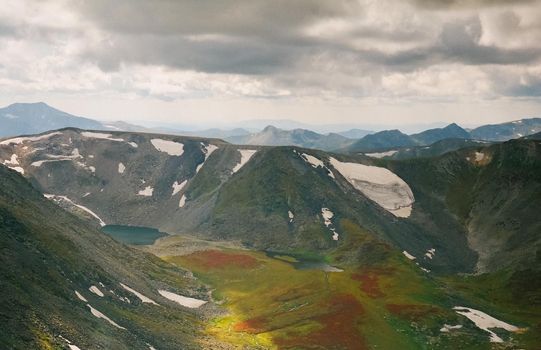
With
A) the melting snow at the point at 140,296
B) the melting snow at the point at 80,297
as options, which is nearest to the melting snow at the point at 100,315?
the melting snow at the point at 80,297

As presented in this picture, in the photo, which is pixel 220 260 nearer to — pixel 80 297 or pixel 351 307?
pixel 351 307

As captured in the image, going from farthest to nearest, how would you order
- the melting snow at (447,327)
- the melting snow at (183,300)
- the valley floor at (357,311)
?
the melting snow at (183,300) < the melting snow at (447,327) < the valley floor at (357,311)

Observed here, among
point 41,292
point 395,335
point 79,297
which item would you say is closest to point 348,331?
point 395,335

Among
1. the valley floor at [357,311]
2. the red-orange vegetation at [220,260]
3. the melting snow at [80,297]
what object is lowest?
the red-orange vegetation at [220,260]

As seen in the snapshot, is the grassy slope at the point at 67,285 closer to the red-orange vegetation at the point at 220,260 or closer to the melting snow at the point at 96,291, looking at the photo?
the melting snow at the point at 96,291

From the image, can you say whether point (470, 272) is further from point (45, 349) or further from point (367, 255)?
point (45, 349)

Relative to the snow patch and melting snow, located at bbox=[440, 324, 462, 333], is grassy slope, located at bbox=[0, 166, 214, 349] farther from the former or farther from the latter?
melting snow, located at bbox=[440, 324, 462, 333]
